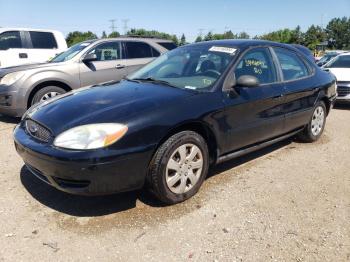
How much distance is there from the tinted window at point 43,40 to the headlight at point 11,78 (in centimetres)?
447

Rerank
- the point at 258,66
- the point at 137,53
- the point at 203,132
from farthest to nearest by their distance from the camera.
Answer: the point at 137,53, the point at 258,66, the point at 203,132

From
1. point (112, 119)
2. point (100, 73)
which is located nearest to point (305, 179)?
point (112, 119)

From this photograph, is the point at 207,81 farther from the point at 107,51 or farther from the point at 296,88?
the point at 107,51

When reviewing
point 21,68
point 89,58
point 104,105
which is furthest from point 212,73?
point 21,68

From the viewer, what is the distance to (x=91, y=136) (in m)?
3.02

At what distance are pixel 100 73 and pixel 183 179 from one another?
4.58m

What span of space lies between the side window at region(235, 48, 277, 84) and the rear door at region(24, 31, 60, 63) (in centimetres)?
779

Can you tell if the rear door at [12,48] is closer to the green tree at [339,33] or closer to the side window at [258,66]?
the side window at [258,66]

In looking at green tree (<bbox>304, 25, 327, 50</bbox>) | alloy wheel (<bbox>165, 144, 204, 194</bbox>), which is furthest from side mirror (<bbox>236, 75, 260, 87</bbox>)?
green tree (<bbox>304, 25, 327, 50</bbox>)

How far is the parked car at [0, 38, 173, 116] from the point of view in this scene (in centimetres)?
654

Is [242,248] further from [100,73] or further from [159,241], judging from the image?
[100,73]

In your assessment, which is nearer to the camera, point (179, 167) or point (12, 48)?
point (179, 167)

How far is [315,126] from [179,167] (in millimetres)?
3125

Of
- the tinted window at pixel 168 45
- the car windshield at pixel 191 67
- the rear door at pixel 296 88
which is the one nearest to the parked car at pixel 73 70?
the tinted window at pixel 168 45
